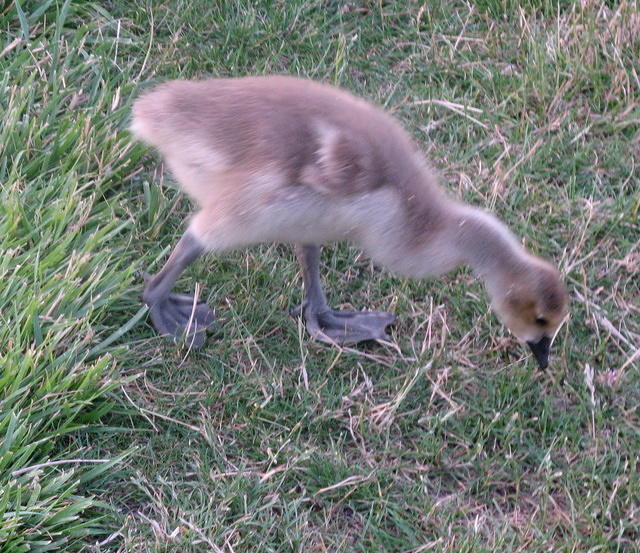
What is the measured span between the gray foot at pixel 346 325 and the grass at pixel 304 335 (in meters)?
0.05

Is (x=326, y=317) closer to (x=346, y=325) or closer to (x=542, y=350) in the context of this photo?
(x=346, y=325)

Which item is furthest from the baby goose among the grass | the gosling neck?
the grass

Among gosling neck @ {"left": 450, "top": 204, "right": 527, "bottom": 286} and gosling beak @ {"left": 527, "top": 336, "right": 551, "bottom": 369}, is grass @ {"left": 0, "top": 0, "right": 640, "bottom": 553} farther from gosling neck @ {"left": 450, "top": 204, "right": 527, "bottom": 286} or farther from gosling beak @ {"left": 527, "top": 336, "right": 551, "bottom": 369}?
gosling neck @ {"left": 450, "top": 204, "right": 527, "bottom": 286}

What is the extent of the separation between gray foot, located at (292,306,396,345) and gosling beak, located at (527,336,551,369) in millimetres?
489

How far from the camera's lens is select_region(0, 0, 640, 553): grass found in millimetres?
2822

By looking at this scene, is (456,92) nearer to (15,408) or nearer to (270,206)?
(270,206)

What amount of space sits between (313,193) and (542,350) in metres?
0.93

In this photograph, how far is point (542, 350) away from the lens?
3.22 meters

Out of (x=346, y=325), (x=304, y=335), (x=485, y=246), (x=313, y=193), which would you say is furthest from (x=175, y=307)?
(x=485, y=246)

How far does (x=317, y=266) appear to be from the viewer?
11.1ft

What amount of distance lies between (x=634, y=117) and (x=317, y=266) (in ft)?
5.30

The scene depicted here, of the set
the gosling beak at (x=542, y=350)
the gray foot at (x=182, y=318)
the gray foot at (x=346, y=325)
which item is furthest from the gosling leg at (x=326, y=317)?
the gosling beak at (x=542, y=350)

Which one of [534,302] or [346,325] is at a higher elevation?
[534,302]

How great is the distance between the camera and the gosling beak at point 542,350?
3.21 meters
